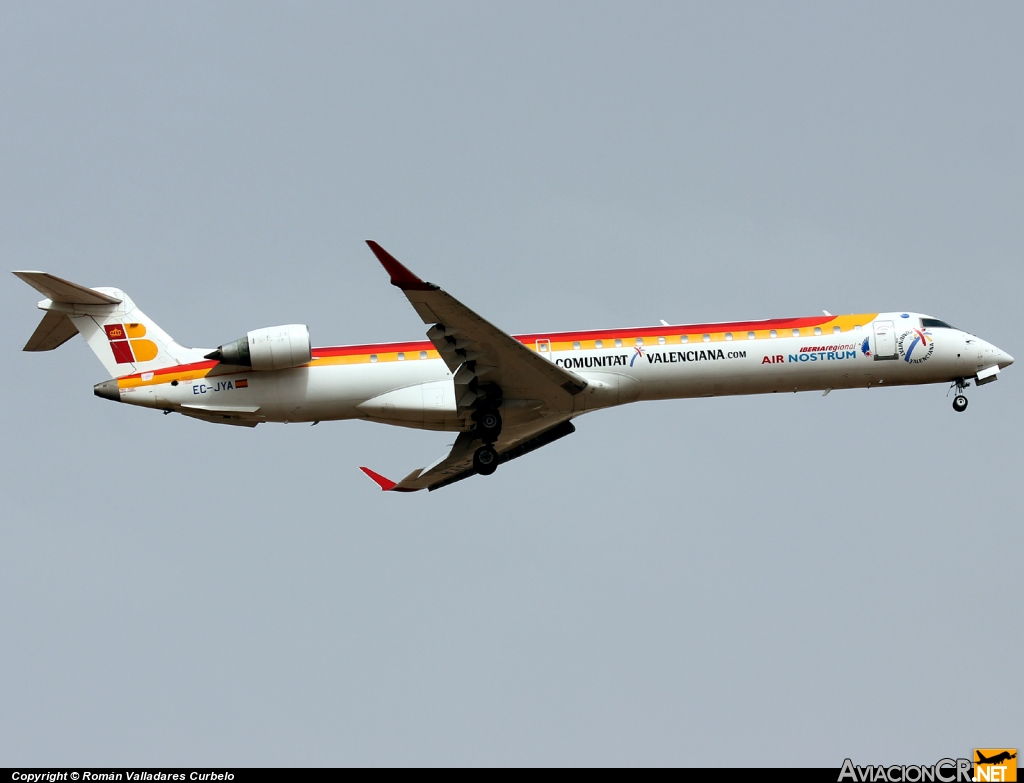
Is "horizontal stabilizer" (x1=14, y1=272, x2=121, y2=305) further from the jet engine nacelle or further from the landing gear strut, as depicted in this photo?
the landing gear strut

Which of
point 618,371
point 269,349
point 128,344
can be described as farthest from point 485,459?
point 128,344

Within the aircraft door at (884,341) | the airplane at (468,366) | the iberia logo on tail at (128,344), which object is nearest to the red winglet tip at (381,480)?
the airplane at (468,366)

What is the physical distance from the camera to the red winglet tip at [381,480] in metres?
33.5

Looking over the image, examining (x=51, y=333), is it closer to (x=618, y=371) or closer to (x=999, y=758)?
(x=618, y=371)

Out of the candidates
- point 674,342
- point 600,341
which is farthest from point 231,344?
point 674,342

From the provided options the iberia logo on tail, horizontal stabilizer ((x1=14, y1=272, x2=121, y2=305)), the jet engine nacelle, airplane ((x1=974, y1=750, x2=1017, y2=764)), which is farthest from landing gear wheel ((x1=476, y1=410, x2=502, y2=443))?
airplane ((x1=974, y1=750, x2=1017, y2=764))

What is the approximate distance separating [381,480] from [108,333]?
886 centimetres

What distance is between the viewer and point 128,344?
1122 inches

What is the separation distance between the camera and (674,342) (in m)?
29.3

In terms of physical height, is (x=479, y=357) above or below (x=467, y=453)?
above

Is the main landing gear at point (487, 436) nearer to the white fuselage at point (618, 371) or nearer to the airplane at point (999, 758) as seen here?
the white fuselage at point (618, 371)

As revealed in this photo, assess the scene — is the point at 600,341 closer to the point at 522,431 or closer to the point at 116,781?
the point at 522,431

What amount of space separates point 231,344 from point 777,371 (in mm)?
13662

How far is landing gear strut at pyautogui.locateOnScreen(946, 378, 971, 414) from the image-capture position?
31.4 meters
